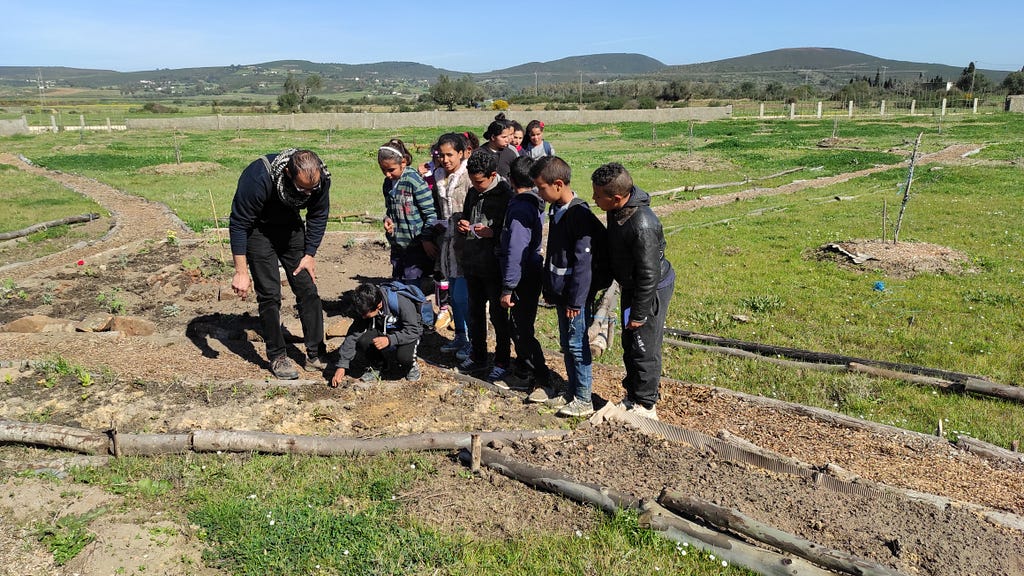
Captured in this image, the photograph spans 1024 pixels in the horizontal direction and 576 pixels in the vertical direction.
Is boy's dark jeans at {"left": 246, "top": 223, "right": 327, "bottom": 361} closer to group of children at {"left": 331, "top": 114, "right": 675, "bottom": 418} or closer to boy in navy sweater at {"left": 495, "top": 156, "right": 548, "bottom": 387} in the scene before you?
group of children at {"left": 331, "top": 114, "right": 675, "bottom": 418}

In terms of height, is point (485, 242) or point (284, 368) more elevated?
point (485, 242)

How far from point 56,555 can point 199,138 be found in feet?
132

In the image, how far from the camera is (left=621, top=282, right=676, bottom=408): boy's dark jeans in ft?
16.1

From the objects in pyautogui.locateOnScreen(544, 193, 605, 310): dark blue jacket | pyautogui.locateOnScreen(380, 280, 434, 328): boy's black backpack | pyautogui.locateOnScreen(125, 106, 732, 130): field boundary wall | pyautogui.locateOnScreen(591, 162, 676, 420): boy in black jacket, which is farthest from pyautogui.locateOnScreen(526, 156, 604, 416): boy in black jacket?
pyautogui.locateOnScreen(125, 106, 732, 130): field boundary wall

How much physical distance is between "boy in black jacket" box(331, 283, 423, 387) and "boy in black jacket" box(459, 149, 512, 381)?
0.55 meters

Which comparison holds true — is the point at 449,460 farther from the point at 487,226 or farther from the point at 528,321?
the point at 487,226

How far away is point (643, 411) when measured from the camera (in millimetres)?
5109

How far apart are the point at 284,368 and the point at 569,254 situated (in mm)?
2781

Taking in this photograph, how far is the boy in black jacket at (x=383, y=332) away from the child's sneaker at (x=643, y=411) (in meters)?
1.91

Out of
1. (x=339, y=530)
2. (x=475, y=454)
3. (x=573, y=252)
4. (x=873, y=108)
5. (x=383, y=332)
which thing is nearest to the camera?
(x=339, y=530)

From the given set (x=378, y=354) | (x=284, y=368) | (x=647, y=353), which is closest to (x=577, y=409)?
(x=647, y=353)

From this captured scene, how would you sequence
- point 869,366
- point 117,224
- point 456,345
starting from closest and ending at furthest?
1. point 869,366
2. point 456,345
3. point 117,224

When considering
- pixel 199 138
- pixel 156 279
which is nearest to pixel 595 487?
pixel 156 279

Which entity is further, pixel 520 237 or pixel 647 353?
pixel 520 237
